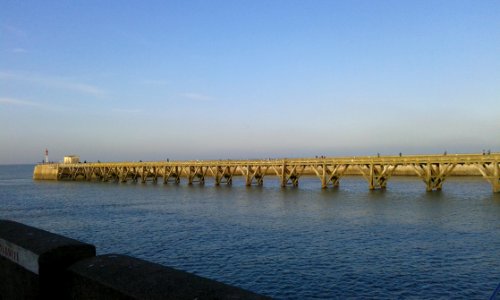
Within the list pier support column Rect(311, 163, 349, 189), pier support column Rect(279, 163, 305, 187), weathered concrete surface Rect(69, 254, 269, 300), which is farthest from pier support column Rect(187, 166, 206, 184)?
weathered concrete surface Rect(69, 254, 269, 300)

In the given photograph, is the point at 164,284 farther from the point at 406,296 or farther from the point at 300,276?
the point at 300,276

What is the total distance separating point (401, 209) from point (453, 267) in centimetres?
1672

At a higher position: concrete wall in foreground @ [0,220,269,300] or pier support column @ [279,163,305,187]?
concrete wall in foreground @ [0,220,269,300]

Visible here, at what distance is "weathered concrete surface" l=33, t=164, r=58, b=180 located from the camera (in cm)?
9838

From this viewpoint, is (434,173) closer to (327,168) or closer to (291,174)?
(327,168)

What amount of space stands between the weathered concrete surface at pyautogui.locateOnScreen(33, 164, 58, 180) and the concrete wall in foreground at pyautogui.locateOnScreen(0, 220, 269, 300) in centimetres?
10252

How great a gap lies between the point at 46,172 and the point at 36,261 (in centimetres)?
10805

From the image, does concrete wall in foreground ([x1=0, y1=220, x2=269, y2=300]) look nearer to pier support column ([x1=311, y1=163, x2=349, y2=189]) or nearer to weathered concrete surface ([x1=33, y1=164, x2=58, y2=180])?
pier support column ([x1=311, y1=163, x2=349, y2=189])

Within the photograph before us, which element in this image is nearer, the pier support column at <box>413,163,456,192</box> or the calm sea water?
the calm sea water

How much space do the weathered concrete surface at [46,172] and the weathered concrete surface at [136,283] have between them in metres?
104

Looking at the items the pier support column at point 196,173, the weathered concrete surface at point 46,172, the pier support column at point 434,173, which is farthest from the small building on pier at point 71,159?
the pier support column at point 434,173

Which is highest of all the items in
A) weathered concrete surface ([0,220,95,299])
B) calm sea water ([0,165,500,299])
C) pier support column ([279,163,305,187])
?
weathered concrete surface ([0,220,95,299])

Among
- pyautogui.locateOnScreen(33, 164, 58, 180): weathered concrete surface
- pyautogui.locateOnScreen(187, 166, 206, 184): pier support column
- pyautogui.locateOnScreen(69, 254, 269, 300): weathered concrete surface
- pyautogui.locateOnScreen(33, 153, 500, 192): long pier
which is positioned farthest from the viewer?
pyautogui.locateOnScreen(33, 164, 58, 180): weathered concrete surface

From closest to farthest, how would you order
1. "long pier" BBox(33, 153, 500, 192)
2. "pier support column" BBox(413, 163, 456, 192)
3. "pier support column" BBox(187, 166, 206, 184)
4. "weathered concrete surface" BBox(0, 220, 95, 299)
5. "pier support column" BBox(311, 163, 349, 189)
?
"weathered concrete surface" BBox(0, 220, 95, 299), "long pier" BBox(33, 153, 500, 192), "pier support column" BBox(413, 163, 456, 192), "pier support column" BBox(311, 163, 349, 189), "pier support column" BBox(187, 166, 206, 184)
